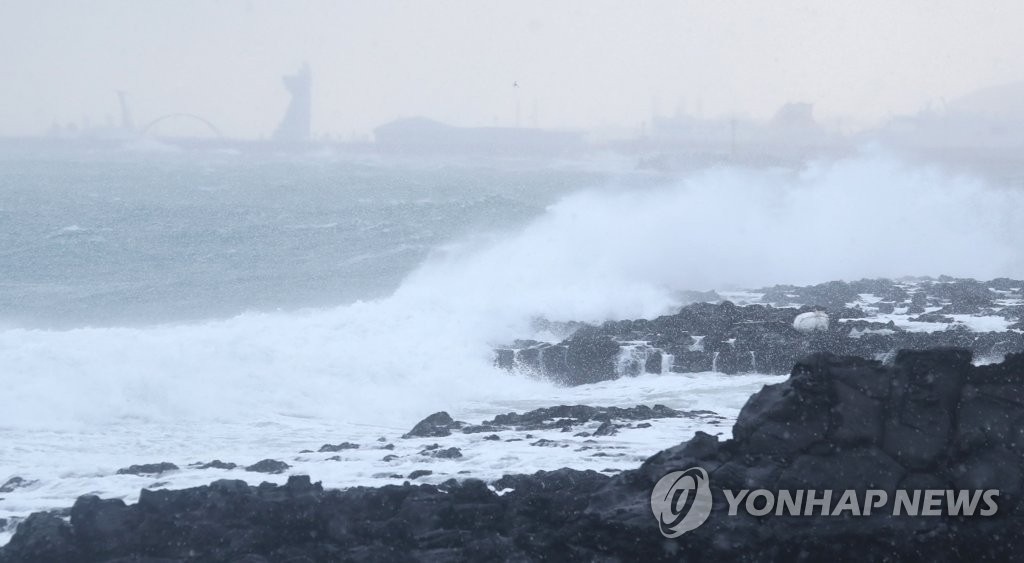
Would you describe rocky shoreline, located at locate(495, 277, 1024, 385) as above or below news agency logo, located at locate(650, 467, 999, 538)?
below

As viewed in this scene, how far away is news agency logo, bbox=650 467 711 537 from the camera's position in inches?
286

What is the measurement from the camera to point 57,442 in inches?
487

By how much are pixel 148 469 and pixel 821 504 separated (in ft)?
21.7

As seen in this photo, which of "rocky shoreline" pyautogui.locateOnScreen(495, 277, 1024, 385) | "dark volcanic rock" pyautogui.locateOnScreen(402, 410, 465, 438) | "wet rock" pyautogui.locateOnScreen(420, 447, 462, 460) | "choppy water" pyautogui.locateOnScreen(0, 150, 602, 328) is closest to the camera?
"wet rock" pyautogui.locateOnScreen(420, 447, 462, 460)

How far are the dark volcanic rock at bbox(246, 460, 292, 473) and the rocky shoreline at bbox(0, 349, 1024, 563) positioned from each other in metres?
2.05

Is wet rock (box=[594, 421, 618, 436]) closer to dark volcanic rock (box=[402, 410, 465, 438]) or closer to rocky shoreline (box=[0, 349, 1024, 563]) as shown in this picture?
dark volcanic rock (box=[402, 410, 465, 438])

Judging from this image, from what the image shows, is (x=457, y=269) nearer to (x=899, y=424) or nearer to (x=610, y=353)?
(x=610, y=353)

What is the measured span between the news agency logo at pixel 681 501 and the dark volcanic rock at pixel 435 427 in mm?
4734

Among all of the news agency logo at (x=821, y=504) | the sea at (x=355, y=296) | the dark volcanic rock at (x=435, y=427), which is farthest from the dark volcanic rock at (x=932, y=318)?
the news agency logo at (x=821, y=504)

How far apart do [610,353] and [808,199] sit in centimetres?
2407

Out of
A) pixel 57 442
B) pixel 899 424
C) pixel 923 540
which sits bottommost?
pixel 57 442

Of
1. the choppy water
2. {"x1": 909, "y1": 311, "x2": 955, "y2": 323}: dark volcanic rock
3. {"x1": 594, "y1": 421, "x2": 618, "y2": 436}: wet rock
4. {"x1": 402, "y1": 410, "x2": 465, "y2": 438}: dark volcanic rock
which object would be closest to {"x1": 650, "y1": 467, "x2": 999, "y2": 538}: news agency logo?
{"x1": 594, "y1": 421, "x2": 618, "y2": 436}: wet rock

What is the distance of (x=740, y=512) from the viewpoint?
7.34 metres

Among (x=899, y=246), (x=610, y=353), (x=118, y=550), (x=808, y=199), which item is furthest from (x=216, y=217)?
(x=118, y=550)
